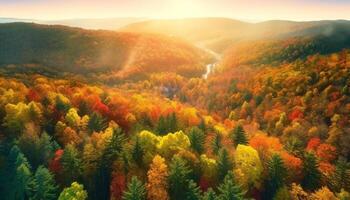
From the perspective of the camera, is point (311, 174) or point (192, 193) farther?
point (311, 174)

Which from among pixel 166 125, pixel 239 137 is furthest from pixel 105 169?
pixel 239 137

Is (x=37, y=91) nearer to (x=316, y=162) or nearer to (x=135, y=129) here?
(x=135, y=129)

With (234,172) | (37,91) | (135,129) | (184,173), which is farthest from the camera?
(37,91)

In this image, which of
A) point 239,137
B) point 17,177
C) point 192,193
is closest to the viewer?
point 192,193

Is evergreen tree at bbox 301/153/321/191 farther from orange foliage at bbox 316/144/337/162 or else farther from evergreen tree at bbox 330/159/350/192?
orange foliage at bbox 316/144/337/162

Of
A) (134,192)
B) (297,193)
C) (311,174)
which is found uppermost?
(134,192)

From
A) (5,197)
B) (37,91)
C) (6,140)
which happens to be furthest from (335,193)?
(37,91)

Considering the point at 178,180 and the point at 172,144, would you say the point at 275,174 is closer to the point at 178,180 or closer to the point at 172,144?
the point at 178,180
